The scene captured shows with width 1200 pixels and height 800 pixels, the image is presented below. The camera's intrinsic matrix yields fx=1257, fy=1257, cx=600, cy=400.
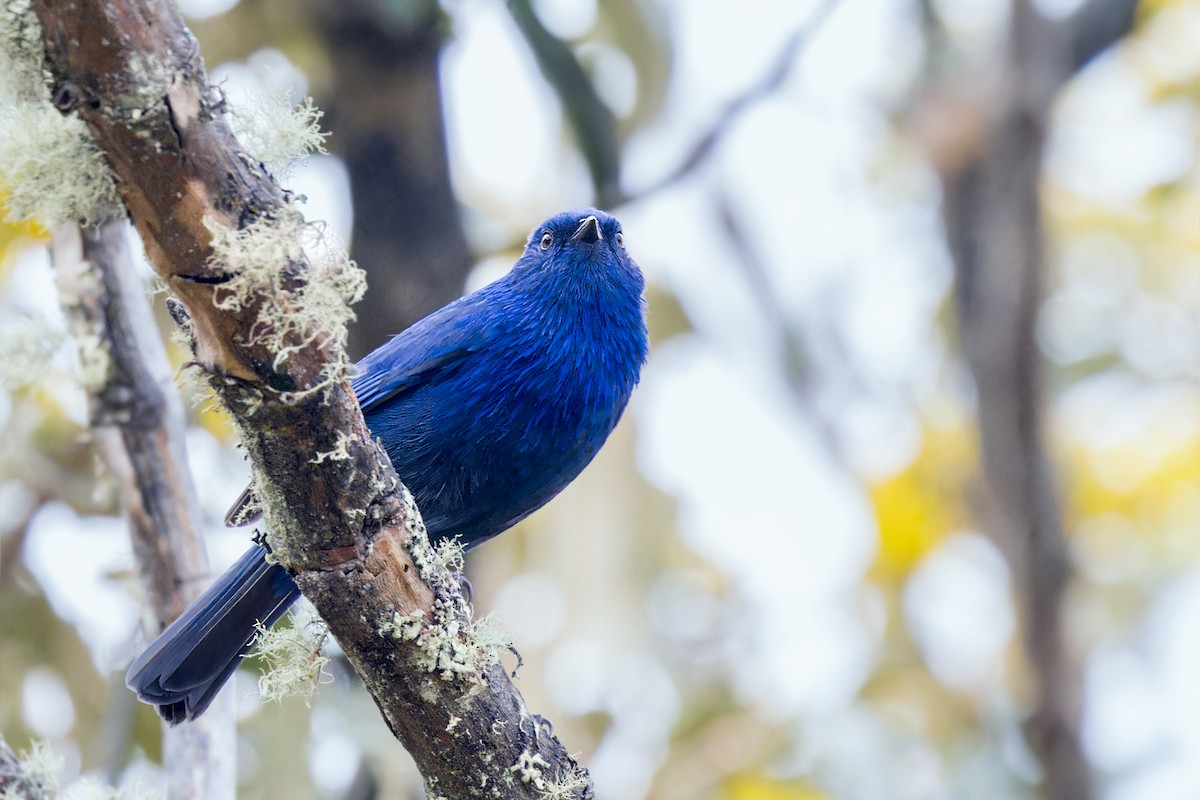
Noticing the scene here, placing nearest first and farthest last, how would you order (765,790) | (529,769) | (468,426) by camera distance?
(529,769)
(468,426)
(765,790)

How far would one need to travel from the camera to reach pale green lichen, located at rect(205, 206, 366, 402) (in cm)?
204

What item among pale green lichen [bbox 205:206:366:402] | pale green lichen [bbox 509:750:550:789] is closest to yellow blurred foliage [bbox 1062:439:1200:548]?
pale green lichen [bbox 509:750:550:789]

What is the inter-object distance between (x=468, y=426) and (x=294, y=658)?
3.45 ft

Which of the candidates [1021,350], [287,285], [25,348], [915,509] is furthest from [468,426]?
[915,509]

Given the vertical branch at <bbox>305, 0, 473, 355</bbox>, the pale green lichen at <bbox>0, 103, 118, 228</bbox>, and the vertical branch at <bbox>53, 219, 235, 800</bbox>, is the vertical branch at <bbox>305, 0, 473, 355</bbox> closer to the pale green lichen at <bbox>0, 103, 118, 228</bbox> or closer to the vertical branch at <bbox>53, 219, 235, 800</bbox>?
the vertical branch at <bbox>53, 219, 235, 800</bbox>

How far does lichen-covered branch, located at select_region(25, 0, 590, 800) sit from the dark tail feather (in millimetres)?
1049

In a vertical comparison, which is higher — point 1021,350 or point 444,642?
point 1021,350

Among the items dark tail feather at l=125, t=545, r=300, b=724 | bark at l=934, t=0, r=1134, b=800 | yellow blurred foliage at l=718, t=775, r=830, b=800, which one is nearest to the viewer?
dark tail feather at l=125, t=545, r=300, b=724

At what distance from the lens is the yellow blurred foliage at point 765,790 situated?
6.12 metres

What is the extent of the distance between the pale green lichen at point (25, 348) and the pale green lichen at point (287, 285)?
2.06 metres

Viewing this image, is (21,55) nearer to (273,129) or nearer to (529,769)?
(273,129)

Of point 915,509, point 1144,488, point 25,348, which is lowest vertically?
point 25,348

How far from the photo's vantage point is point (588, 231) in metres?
4.21

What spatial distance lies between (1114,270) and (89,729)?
6.26 metres
